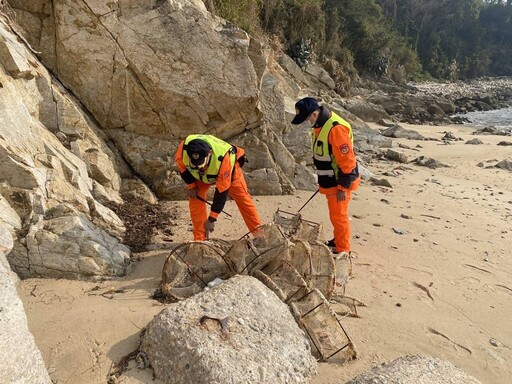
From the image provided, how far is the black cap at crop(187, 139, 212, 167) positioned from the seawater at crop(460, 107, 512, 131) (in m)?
20.2

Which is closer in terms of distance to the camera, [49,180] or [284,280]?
[284,280]

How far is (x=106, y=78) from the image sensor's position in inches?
230

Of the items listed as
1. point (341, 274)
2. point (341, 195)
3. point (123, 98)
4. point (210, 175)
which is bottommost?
point (341, 274)

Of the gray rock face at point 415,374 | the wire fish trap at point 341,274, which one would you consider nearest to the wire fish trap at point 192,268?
the wire fish trap at point 341,274

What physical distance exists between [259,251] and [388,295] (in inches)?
58.4

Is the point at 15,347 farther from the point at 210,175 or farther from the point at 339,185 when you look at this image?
the point at 339,185

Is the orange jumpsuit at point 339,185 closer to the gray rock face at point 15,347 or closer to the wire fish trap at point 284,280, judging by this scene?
the wire fish trap at point 284,280

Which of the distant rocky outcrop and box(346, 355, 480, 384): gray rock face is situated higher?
the distant rocky outcrop

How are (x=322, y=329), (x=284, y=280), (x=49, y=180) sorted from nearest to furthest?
(x=322, y=329)
(x=284, y=280)
(x=49, y=180)

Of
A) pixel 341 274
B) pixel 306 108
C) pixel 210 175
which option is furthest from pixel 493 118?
pixel 210 175

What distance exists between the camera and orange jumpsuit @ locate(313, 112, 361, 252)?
439cm

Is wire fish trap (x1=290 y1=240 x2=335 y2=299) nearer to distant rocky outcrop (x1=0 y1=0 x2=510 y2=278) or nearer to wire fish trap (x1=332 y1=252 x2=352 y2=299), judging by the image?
wire fish trap (x1=332 y1=252 x2=352 y2=299)

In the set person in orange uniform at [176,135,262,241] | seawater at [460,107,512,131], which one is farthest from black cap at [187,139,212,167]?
seawater at [460,107,512,131]

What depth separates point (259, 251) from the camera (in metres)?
3.59
